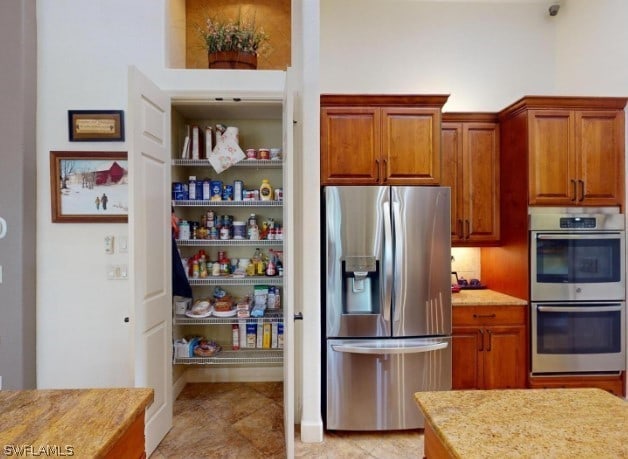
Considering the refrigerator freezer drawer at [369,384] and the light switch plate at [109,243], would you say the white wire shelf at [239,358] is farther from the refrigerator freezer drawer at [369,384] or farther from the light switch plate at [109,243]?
the light switch plate at [109,243]

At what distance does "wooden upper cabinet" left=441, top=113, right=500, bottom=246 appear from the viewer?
2.79m

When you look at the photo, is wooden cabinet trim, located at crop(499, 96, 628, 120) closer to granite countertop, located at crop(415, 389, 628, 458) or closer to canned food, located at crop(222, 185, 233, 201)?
granite countertop, located at crop(415, 389, 628, 458)

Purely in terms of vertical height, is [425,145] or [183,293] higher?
[425,145]

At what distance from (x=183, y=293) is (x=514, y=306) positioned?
248 centimetres

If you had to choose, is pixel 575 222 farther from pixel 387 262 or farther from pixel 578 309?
pixel 387 262

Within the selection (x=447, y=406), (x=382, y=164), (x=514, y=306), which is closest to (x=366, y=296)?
(x=382, y=164)

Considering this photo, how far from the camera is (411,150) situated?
2.42 meters

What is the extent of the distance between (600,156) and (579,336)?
135cm

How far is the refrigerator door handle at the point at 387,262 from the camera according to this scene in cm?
225

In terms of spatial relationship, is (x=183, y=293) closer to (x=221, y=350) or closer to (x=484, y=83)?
(x=221, y=350)

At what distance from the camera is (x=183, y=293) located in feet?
8.49

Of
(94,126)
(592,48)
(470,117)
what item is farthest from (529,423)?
(592,48)

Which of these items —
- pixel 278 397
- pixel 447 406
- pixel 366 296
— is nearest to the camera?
pixel 447 406

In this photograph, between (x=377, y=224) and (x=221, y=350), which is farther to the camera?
(x=221, y=350)
